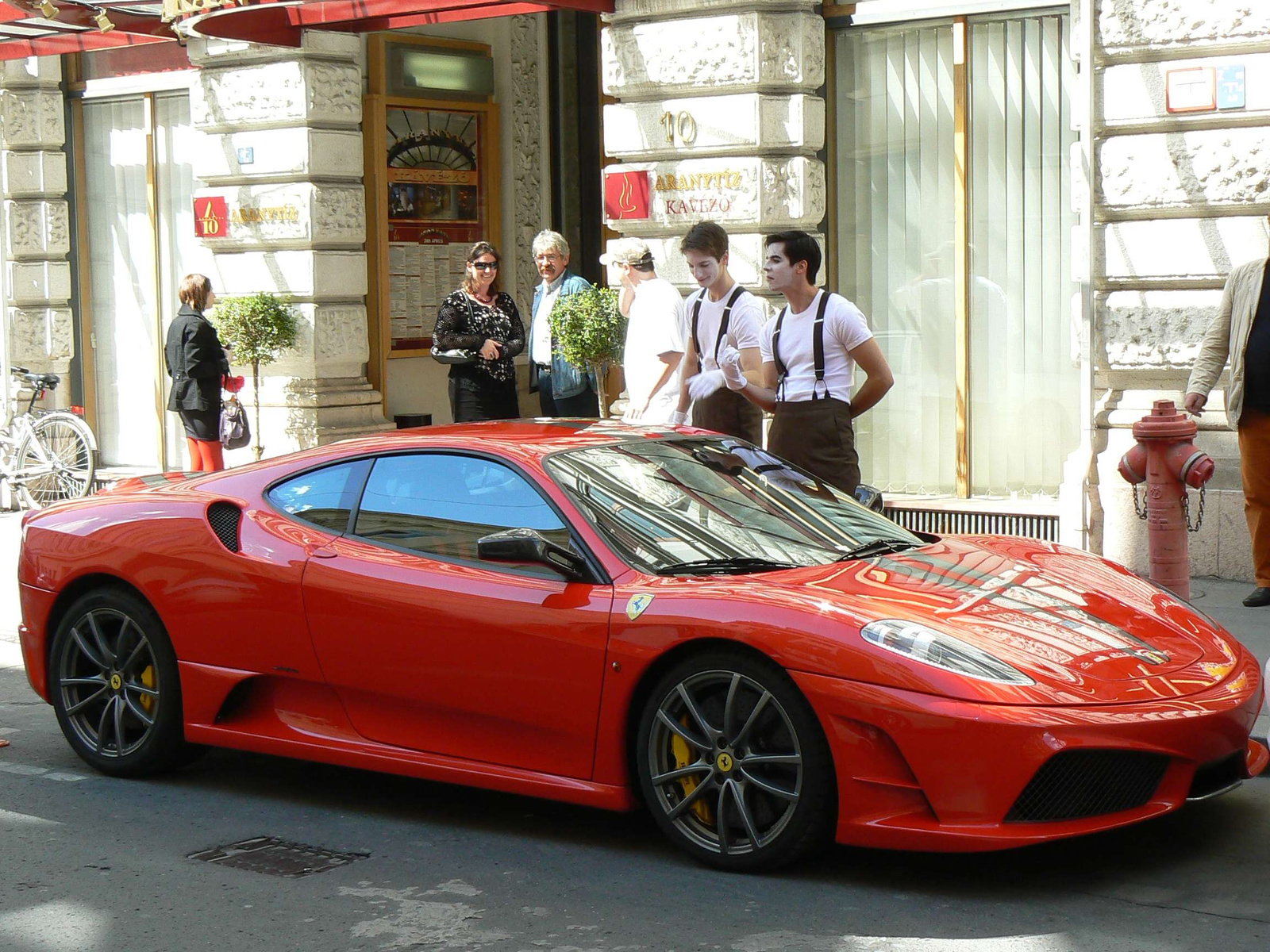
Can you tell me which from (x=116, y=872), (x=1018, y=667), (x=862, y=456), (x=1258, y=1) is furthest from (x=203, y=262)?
(x=1018, y=667)

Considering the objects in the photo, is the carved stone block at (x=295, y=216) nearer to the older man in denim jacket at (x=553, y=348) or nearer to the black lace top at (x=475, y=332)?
the black lace top at (x=475, y=332)

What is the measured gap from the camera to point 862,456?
12398 mm

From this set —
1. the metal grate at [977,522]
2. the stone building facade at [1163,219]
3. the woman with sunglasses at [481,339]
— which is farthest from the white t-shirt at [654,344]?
the stone building facade at [1163,219]

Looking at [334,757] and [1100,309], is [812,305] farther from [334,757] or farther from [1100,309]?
[334,757]

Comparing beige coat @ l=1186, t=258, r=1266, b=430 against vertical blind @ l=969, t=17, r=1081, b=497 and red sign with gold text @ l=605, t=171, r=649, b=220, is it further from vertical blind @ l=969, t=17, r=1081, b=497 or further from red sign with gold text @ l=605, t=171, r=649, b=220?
red sign with gold text @ l=605, t=171, r=649, b=220

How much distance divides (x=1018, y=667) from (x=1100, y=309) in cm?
590

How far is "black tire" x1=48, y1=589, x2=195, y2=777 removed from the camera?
6.60 m

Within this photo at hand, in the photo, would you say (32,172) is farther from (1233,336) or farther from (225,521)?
(1233,336)

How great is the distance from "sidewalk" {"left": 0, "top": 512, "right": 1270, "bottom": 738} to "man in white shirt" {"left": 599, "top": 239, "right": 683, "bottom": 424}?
9.69ft

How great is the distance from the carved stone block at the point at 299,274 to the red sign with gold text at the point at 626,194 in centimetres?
259

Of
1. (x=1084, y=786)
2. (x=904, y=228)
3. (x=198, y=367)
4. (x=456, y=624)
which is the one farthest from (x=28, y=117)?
(x=1084, y=786)

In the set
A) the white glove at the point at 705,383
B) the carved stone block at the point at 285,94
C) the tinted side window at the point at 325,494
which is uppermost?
the carved stone block at the point at 285,94

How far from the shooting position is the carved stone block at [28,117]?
634 inches

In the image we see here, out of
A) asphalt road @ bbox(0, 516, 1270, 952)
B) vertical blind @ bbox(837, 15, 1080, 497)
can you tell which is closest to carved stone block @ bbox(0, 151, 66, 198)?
vertical blind @ bbox(837, 15, 1080, 497)
